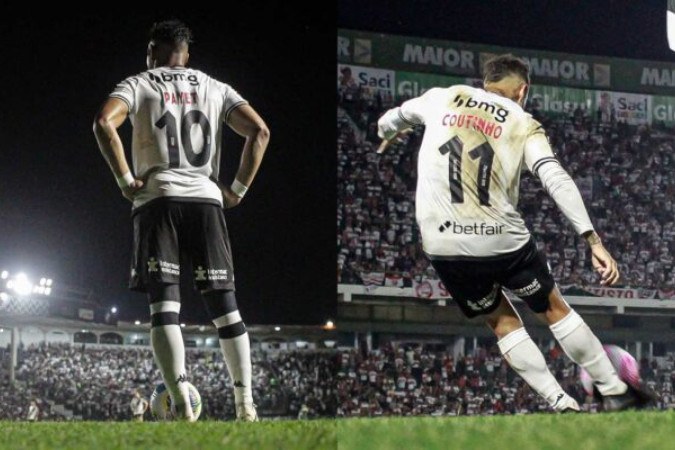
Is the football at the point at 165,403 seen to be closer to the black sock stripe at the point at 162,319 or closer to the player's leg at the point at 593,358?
the black sock stripe at the point at 162,319

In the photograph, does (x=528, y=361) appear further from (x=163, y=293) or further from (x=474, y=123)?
(x=163, y=293)

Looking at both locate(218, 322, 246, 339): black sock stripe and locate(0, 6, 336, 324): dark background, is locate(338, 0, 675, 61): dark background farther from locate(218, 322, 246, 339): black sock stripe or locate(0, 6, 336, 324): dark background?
locate(218, 322, 246, 339): black sock stripe

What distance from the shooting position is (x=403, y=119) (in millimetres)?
3486

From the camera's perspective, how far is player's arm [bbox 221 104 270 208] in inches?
134

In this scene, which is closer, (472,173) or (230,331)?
(230,331)

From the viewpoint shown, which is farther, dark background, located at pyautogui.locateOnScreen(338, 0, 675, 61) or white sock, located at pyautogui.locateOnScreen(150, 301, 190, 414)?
dark background, located at pyautogui.locateOnScreen(338, 0, 675, 61)

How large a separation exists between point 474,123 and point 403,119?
0.30m

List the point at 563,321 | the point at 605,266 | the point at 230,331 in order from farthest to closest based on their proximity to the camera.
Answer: the point at 230,331, the point at 563,321, the point at 605,266

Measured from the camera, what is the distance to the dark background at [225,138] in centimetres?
546

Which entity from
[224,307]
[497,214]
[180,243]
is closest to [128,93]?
[180,243]

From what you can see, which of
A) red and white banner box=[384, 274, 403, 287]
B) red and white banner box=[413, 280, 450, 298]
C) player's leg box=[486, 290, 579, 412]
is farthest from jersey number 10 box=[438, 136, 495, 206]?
red and white banner box=[384, 274, 403, 287]

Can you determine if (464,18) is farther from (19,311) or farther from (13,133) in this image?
(19,311)

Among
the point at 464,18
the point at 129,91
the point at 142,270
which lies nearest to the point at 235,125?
the point at 129,91

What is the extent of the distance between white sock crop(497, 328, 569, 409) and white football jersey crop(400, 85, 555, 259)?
0.32m
